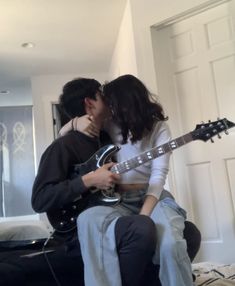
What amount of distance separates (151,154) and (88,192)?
0.29 metres

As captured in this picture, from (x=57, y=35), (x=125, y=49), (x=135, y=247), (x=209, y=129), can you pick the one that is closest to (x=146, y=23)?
(x=125, y=49)

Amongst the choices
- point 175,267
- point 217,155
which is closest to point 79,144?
point 175,267

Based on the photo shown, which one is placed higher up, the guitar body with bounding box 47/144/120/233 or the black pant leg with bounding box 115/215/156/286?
the guitar body with bounding box 47/144/120/233

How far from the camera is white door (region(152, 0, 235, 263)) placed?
2150 mm

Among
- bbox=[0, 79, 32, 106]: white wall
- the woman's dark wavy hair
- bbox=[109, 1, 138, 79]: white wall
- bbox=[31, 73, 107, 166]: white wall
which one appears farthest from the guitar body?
bbox=[0, 79, 32, 106]: white wall

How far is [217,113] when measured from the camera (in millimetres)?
2201

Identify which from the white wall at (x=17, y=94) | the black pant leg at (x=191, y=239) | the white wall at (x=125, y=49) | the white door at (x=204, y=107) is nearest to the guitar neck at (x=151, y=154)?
the black pant leg at (x=191, y=239)

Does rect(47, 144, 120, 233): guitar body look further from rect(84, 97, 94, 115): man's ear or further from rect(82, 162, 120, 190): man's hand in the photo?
rect(84, 97, 94, 115): man's ear

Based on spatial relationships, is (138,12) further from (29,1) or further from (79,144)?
(79,144)

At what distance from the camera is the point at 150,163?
1.43m

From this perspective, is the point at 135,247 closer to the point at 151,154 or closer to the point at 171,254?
the point at 171,254

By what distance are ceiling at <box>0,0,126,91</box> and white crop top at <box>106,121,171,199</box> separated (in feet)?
5.44

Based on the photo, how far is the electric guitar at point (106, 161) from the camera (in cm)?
133

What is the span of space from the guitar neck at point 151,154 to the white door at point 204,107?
0.92m
